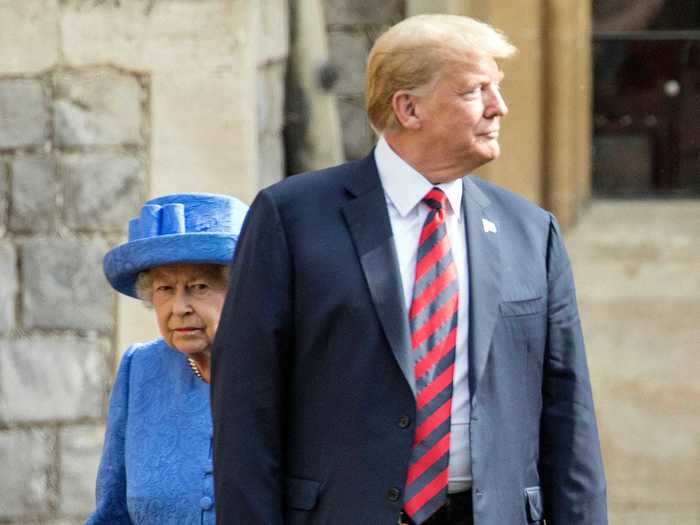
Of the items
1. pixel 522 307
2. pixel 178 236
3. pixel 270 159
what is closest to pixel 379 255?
pixel 522 307

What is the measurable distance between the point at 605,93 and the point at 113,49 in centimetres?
205

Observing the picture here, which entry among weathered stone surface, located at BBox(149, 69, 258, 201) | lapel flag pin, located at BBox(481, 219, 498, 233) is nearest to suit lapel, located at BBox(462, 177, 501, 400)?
lapel flag pin, located at BBox(481, 219, 498, 233)

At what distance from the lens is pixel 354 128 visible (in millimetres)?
7430

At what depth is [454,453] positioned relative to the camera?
361cm

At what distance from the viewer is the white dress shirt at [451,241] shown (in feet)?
11.8

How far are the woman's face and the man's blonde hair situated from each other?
0.63 metres

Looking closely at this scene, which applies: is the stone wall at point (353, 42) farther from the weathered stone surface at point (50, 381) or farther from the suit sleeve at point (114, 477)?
the suit sleeve at point (114, 477)

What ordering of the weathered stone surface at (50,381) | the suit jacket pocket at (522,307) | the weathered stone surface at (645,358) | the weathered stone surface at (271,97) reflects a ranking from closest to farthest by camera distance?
the suit jacket pocket at (522,307) → the weathered stone surface at (50,381) → the weathered stone surface at (271,97) → the weathered stone surface at (645,358)

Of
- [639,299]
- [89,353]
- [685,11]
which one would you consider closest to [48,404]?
[89,353]

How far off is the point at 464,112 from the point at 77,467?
9.62 ft

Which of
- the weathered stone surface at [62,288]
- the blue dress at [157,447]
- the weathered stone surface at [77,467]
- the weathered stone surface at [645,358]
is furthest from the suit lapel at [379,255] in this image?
the weathered stone surface at [645,358]

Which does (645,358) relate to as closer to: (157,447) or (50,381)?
(50,381)

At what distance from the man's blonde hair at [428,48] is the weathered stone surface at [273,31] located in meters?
2.70

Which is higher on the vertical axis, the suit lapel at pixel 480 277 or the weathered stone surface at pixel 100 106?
the weathered stone surface at pixel 100 106
